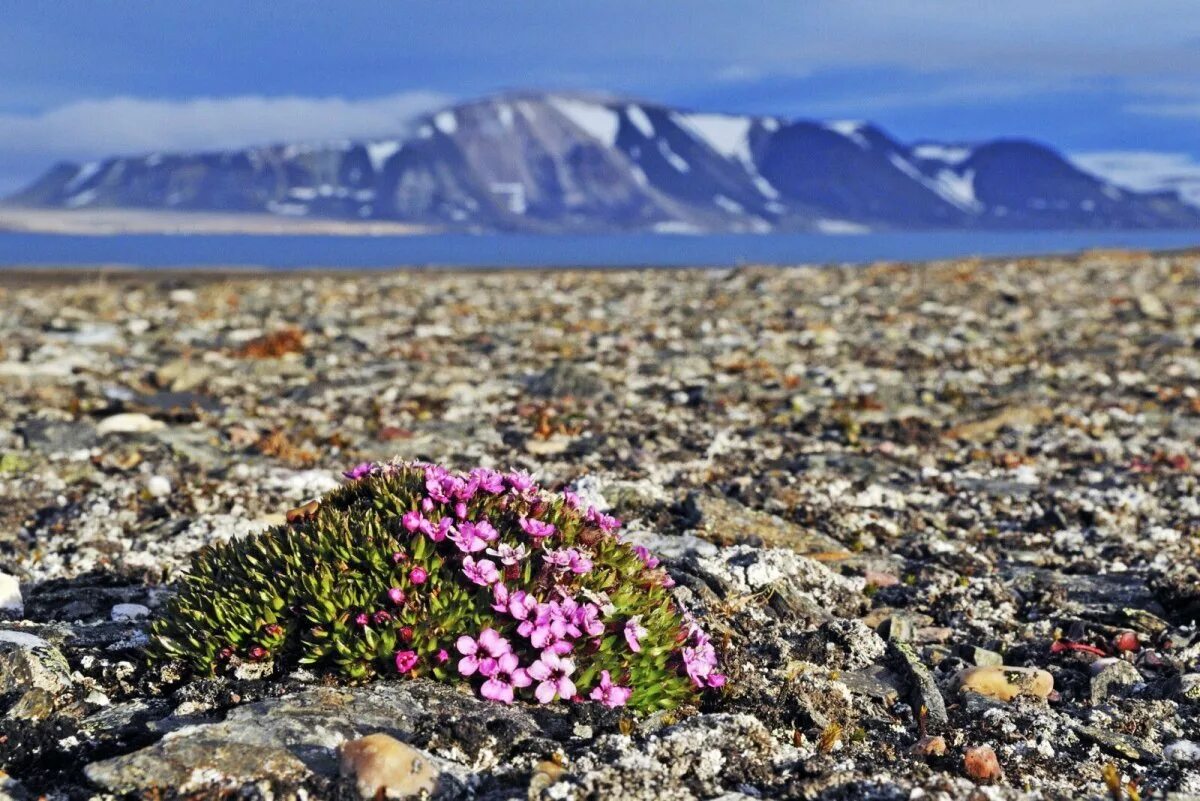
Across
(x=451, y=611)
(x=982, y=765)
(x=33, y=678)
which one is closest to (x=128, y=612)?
(x=33, y=678)

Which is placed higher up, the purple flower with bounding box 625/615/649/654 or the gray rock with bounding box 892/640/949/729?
the purple flower with bounding box 625/615/649/654

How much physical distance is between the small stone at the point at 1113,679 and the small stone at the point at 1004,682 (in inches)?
9.5

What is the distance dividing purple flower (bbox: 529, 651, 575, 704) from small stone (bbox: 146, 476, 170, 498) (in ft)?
19.5

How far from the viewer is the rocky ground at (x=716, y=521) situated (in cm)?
502

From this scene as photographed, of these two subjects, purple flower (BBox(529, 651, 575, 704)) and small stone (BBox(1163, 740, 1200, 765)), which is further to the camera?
small stone (BBox(1163, 740, 1200, 765))

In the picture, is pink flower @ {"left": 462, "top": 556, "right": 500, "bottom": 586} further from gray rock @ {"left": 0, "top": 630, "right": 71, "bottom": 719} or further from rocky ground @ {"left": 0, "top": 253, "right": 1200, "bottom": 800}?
gray rock @ {"left": 0, "top": 630, "right": 71, "bottom": 719}

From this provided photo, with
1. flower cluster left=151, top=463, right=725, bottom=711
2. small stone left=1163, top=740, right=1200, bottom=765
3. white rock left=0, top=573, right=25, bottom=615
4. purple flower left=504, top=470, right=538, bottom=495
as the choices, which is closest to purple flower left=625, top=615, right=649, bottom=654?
flower cluster left=151, top=463, right=725, bottom=711

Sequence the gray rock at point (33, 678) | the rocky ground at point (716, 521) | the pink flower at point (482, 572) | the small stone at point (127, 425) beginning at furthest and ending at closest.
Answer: the small stone at point (127, 425)
the pink flower at point (482, 572)
the gray rock at point (33, 678)
the rocky ground at point (716, 521)

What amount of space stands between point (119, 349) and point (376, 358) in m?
4.54

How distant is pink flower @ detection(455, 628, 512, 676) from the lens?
521 centimetres

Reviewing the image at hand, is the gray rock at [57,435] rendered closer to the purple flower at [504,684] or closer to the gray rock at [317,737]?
the gray rock at [317,737]

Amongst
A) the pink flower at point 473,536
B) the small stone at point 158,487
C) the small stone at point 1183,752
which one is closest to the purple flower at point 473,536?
the pink flower at point 473,536

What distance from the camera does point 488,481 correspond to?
19.6 ft

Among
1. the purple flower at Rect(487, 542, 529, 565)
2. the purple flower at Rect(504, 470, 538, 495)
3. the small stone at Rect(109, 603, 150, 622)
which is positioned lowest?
the small stone at Rect(109, 603, 150, 622)
